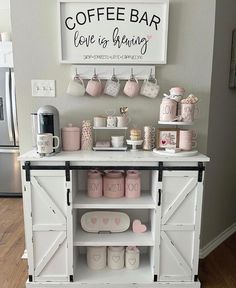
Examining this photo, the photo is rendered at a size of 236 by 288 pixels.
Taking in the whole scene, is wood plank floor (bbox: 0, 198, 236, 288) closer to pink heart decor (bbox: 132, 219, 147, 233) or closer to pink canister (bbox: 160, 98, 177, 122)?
pink heart decor (bbox: 132, 219, 147, 233)

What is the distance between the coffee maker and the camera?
1636 millimetres

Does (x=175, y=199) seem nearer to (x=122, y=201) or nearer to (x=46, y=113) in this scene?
(x=122, y=201)

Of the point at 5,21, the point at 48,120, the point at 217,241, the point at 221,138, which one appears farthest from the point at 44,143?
the point at 5,21

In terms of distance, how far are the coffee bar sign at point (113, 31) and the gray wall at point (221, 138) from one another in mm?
452

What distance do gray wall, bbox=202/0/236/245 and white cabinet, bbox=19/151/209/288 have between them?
0.49m

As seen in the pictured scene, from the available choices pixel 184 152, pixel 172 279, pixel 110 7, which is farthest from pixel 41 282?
pixel 110 7

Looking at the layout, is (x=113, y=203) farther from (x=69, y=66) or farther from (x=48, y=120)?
(x=69, y=66)

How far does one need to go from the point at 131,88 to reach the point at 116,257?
3.88 ft

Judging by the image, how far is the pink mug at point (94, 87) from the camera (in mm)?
1767

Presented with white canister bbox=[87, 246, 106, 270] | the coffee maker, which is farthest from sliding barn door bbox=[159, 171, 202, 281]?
the coffee maker

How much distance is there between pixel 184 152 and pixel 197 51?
73 centimetres

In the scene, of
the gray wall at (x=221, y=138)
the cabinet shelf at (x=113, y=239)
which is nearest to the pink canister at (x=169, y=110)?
the gray wall at (x=221, y=138)

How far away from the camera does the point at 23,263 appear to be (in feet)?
6.59

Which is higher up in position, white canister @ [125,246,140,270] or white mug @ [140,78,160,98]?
white mug @ [140,78,160,98]
